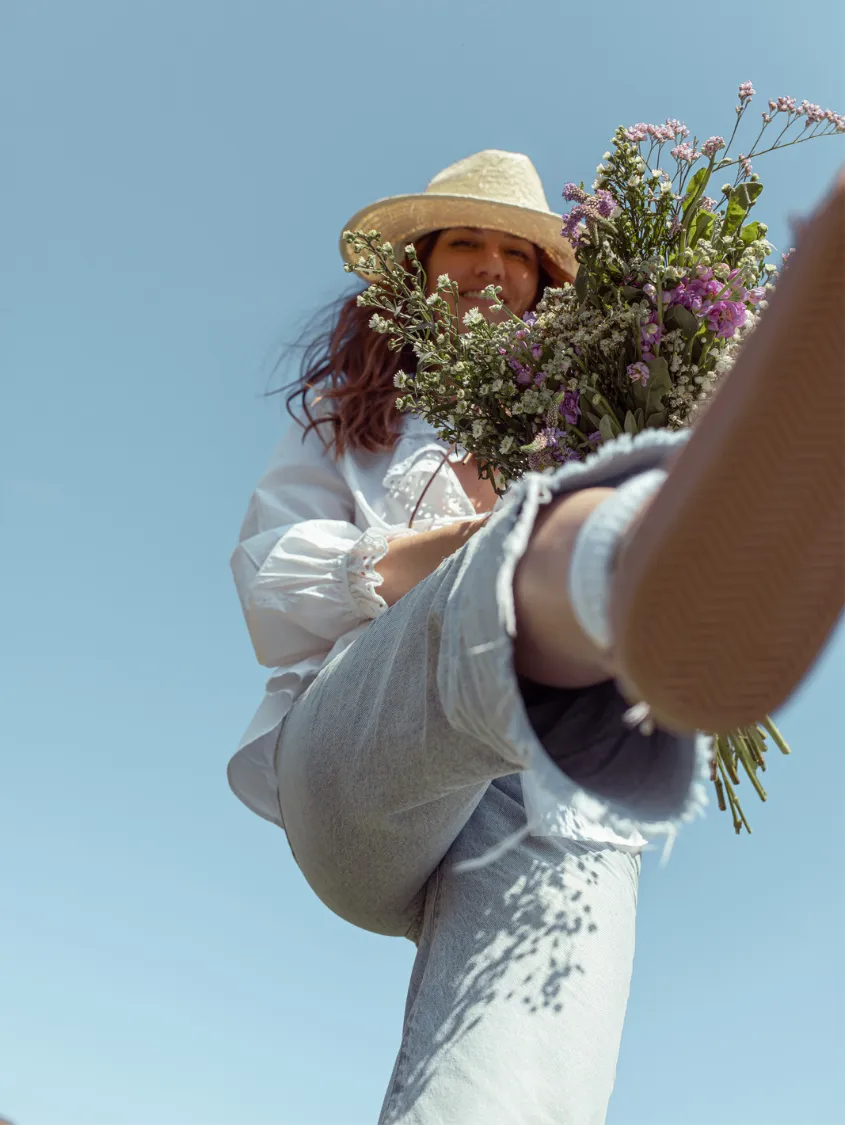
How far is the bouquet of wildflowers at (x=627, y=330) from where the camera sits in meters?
2.18

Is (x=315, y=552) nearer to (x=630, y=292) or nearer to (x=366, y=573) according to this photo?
(x=366, y=573)

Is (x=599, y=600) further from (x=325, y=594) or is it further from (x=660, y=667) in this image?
(x=325, y=594)

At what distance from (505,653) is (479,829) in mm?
1007

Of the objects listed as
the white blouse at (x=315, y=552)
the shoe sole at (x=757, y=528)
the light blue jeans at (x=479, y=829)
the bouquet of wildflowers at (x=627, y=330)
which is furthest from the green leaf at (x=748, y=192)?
the shoe sole at (x=757, y=528)

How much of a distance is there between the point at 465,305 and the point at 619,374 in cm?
94

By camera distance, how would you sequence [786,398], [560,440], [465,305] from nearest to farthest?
1. [786,398]
2. [560,440]
3. [465,305]

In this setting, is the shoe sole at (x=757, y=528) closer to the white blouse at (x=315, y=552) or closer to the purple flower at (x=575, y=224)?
the white blouse at (x=315, y=552)

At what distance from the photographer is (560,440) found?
219 centimetres

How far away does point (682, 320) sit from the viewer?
2178mm

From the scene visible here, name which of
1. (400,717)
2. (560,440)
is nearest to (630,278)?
(560,440)

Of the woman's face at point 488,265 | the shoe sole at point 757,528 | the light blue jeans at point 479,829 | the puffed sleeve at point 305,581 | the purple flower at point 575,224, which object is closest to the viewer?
the shoe sole at point 757,528

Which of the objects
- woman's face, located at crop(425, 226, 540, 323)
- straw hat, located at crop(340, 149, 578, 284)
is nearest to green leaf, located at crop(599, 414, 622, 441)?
woman's face, located at crop(425, 226, 540, 323)

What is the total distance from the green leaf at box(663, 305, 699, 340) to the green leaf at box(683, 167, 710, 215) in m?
0.23

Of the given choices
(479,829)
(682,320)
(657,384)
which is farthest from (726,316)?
(479,829)
